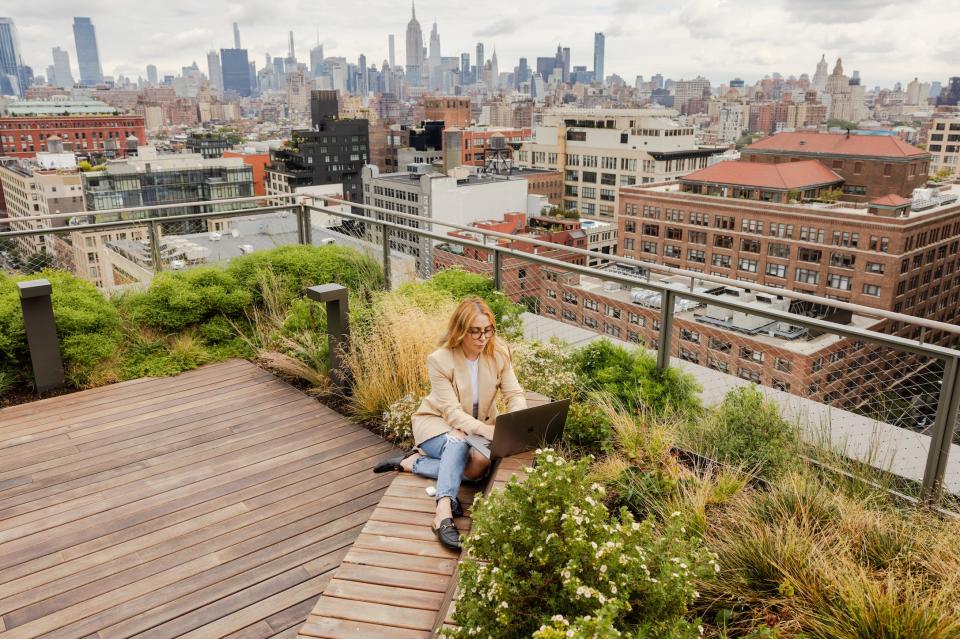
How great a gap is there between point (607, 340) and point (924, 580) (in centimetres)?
271

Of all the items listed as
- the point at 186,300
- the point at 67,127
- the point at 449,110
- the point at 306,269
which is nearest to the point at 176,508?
the point at 186,300

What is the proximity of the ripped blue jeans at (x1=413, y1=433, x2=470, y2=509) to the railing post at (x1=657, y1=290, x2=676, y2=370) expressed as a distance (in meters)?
1.69

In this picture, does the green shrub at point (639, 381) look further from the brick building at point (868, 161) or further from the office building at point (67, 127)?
the office building at point (67, 127)

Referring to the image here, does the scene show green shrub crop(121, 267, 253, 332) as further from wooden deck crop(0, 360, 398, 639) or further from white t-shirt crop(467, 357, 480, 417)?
white t-shirt crop(467, 357, 480, 417)

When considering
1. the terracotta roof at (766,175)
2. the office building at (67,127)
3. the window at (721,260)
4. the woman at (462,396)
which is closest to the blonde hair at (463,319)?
the woman at (462,396)

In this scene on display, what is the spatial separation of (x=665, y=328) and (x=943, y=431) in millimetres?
1557

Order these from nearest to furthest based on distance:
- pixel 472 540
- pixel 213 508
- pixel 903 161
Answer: pixel 472 540, pixel 213 508, pixel 903 161

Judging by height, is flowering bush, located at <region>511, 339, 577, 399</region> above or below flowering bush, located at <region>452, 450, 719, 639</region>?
below

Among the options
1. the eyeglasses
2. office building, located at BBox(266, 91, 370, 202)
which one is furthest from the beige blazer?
office building, located at BBox(266, 91, 370, 202)

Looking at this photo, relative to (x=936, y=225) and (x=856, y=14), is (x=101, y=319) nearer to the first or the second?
(x=936, y=225)

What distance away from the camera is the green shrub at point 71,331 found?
192 inches

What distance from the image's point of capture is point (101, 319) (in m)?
5.23

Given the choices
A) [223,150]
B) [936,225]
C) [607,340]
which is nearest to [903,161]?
[936,225]

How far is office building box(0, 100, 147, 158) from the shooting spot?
10762 cm
